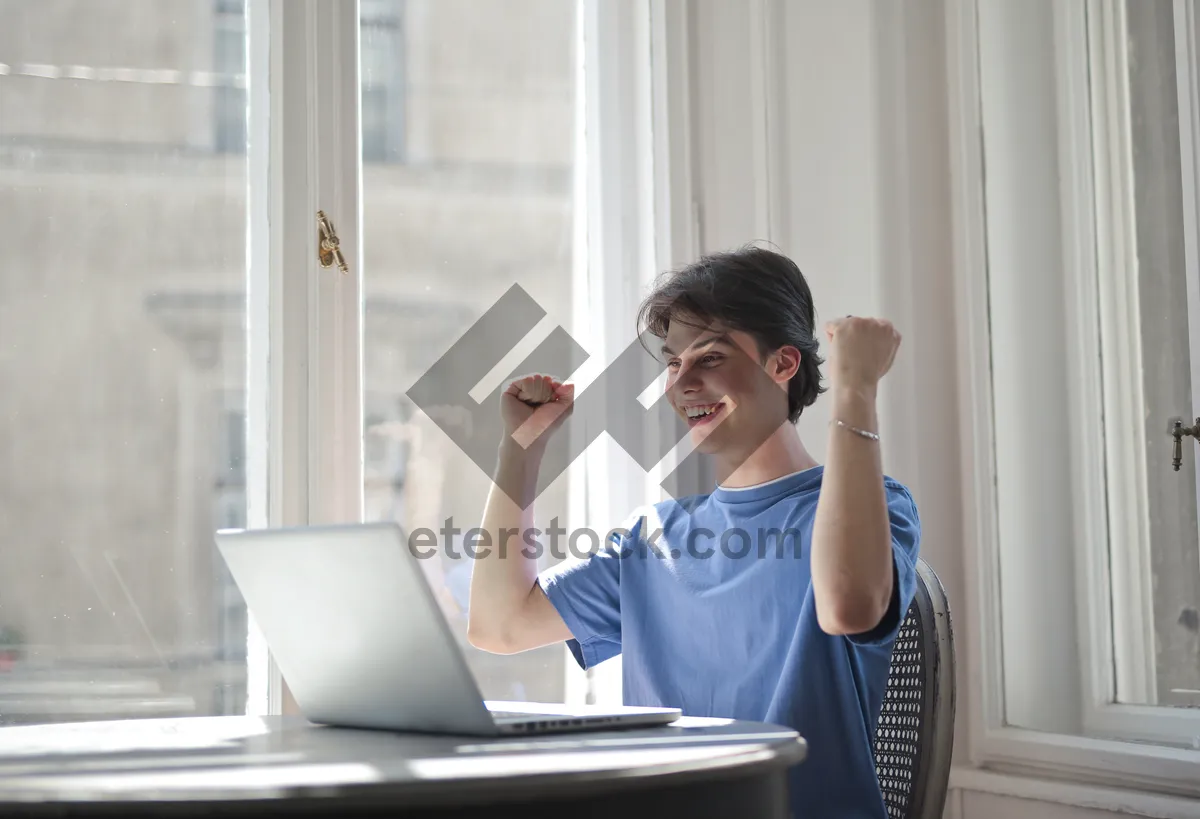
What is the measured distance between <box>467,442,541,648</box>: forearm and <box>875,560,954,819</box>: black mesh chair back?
1.76ft

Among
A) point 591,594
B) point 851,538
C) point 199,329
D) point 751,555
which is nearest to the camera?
point 851,538

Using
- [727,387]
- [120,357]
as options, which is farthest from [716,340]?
[120,357]

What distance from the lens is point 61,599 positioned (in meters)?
1.82

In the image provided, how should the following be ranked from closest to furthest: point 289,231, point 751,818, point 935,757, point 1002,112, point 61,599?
point 751,818
point 935,757
point 61,599
point 289,231
point 1002,112

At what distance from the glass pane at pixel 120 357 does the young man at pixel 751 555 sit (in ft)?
1.59

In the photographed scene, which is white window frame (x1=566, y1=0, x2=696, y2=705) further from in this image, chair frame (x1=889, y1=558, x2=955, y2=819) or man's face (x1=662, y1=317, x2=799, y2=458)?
chair frame (x1=889, y1=558, x2=955, y2=819)

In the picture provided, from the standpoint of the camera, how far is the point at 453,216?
2.12 m

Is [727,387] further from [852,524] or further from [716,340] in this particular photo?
[852,524]

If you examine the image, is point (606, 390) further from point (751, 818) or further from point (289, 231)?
point (751, 818)

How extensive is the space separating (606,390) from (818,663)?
864mm

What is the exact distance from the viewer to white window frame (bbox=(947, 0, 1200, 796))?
1.99m

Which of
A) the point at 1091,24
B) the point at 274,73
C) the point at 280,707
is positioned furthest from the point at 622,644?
the point at 1091,24

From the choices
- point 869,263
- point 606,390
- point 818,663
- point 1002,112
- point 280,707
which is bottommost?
point 280,707

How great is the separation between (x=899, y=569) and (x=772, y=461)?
0.94 ft
